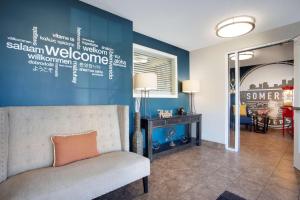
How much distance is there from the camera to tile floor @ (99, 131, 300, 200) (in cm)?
196

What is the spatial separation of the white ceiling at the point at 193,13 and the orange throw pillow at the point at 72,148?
196cm

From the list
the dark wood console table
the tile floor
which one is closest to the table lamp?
the dark wood console table

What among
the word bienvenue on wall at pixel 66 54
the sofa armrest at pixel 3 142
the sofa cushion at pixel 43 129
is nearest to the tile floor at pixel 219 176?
the sofa cushion at pixel 43 129

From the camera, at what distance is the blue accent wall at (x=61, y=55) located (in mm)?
1858

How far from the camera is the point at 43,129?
182cm

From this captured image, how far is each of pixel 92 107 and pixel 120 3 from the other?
62.7 inches

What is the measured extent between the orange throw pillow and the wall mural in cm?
633

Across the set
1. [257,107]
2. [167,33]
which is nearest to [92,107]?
[167,33]

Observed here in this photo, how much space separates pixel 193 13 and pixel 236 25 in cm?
75

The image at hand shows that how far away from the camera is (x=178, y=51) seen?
14.3 ft

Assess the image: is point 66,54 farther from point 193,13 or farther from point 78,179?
point 193,13

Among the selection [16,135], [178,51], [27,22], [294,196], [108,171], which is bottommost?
[294,196]

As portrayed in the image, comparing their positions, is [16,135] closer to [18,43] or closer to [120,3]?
[18,43]

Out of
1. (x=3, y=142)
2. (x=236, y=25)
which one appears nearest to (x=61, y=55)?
(x=3, y=142)
